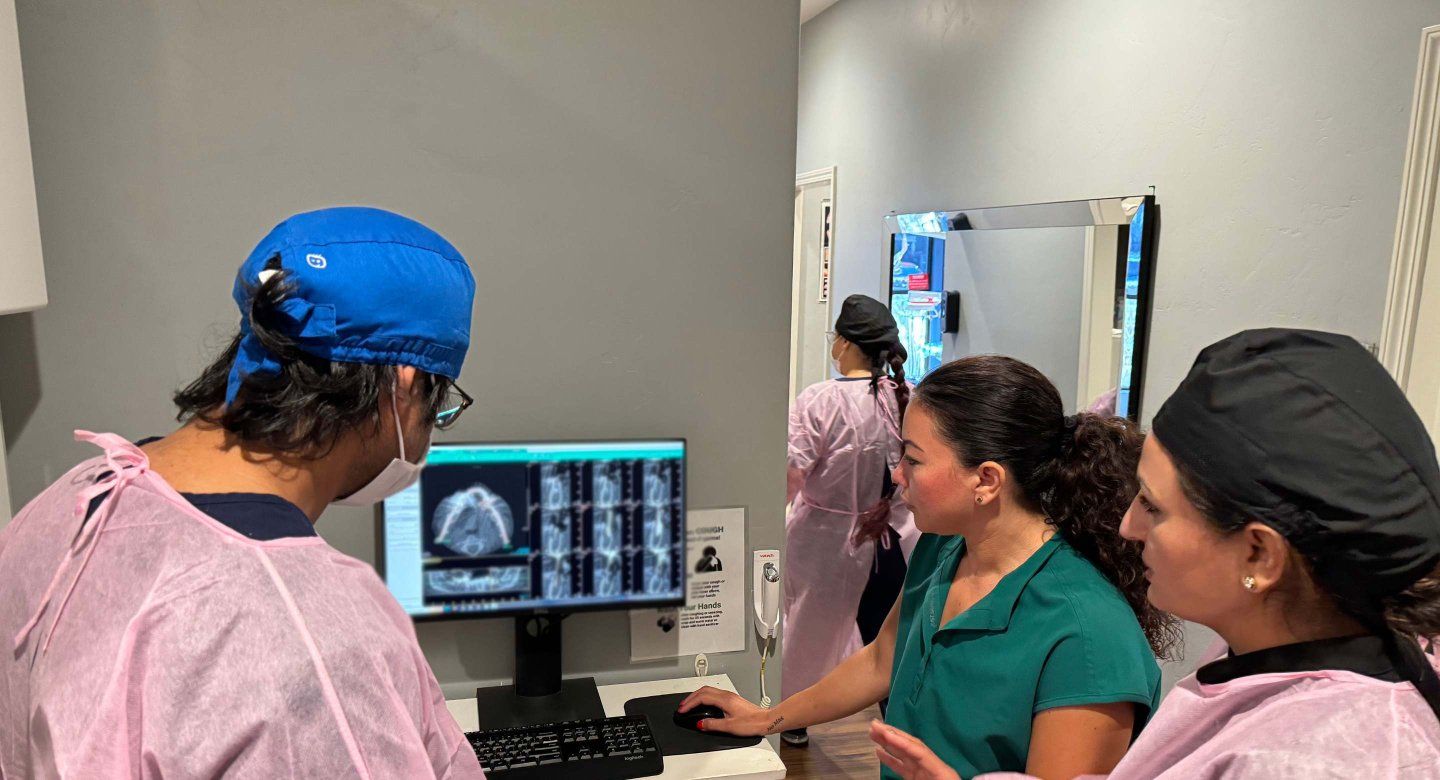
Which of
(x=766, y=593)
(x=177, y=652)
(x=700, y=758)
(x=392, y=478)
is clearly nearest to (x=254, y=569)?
(x=177, y=652)

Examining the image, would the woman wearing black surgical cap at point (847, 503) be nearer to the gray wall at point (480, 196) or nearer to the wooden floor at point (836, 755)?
the wooden floor at point (836, 755)

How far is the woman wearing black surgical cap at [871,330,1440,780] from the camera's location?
2.74 ft

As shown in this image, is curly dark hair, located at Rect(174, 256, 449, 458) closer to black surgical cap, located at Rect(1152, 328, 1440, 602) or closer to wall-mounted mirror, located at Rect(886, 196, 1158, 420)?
black surgical cap, located at Rect(1152, 328, 1440, 602)

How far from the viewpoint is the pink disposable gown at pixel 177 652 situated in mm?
742

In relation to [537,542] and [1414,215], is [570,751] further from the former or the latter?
[1414,215]

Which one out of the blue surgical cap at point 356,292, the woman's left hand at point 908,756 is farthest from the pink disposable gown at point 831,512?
the blue surgical cap at point 356,292

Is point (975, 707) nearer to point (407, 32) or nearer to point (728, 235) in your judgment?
point (728, 235)

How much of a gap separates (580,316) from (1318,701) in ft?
Result: 4.22

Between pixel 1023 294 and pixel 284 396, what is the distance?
8.99 ft

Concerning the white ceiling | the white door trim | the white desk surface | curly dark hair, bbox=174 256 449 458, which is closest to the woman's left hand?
the white desk surface

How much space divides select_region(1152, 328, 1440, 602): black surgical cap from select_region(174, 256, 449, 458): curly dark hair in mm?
822

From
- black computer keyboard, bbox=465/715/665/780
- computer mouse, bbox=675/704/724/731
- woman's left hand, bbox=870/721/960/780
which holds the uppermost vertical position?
woman's left hand, bbox=870/721/960/780

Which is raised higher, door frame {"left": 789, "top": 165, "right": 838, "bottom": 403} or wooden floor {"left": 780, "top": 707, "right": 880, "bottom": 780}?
door frame {"left": 789, "top": 165, "right": 838, "bottom": 403}

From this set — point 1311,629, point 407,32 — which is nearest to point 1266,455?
point 1311,629
